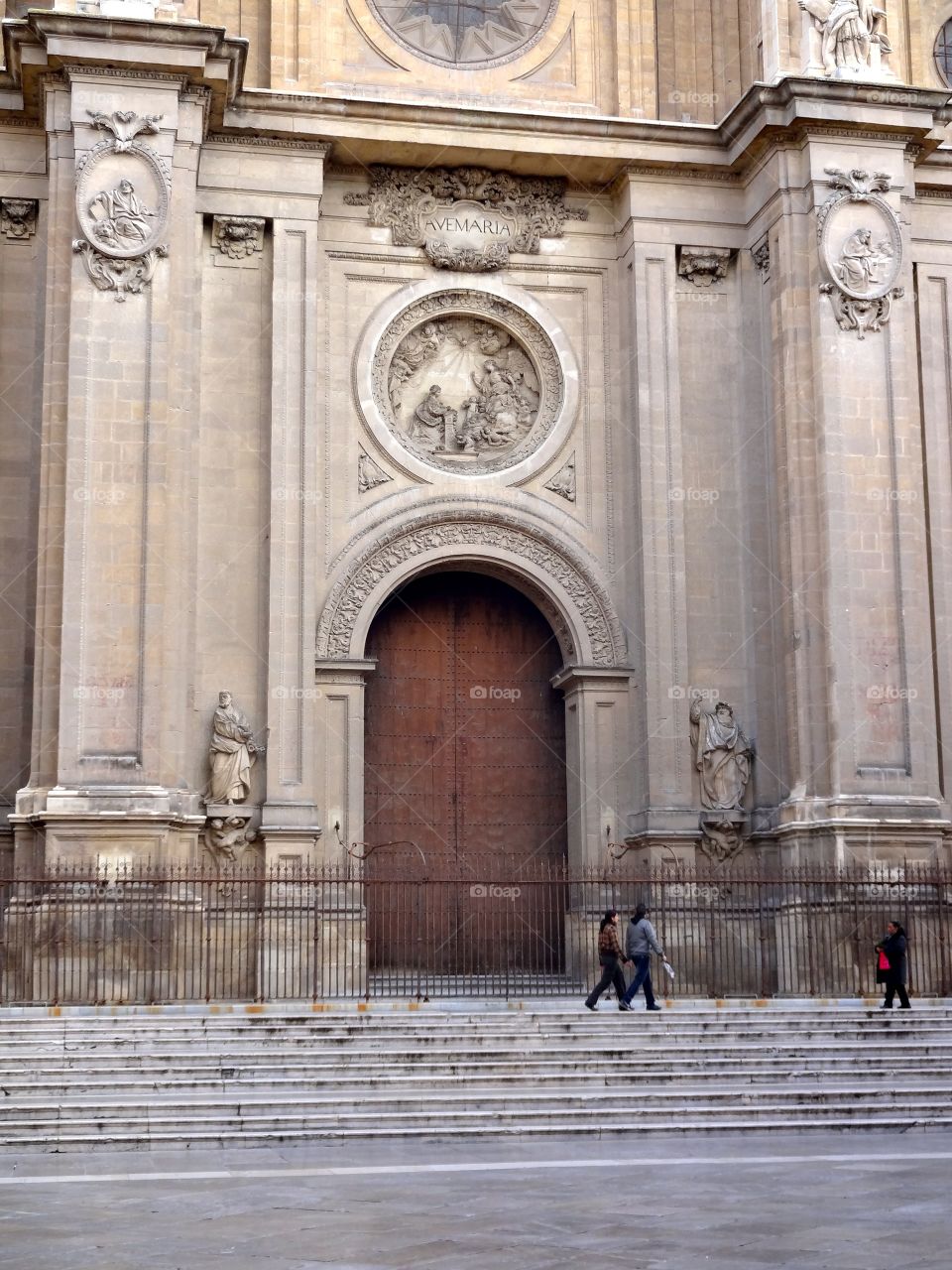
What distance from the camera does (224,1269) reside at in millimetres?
8977

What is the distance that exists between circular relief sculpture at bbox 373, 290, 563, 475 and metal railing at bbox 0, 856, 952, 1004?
20.9 feet

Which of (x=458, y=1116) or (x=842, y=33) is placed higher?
(x=842, y=33)

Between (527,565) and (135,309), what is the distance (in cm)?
679

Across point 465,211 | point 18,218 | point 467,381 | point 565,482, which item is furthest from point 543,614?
point 18,218

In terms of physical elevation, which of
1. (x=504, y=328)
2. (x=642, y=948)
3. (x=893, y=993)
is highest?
(x=504, y=328)

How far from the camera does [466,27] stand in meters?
27.6

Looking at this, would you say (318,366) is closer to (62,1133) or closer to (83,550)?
(83,550)

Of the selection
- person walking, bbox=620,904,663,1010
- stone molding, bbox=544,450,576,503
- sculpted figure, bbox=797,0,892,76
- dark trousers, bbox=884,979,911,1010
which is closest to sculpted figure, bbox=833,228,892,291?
sculpted figure, bbox=797,0,892,76

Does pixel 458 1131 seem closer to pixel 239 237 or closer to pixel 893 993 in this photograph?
pixel 893 993

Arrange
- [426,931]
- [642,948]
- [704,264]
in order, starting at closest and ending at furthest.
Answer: [642,948]
[426,931]
[704,264]

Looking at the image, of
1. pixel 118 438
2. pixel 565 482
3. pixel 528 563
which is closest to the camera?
pixel 118 438

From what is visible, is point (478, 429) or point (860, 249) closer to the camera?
point (860, 249)

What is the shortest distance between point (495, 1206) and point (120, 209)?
657 inches

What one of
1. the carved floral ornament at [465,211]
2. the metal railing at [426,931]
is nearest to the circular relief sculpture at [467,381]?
the carved floral ornament at [465,211]
